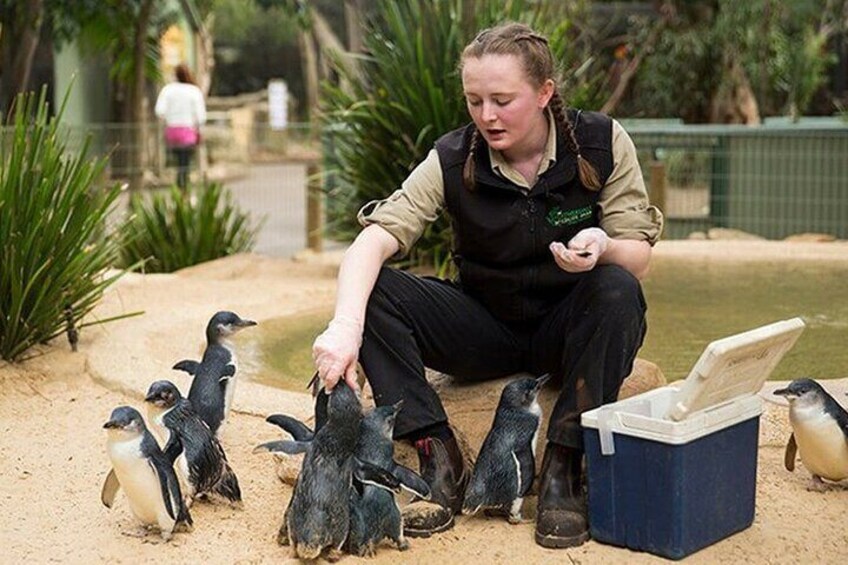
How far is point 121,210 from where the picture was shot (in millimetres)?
9969

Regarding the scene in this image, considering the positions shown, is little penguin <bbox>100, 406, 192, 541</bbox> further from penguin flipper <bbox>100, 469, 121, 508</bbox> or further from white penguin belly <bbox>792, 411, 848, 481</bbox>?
white penguin belly <bbox>792, 411, 848, 481</bbox>

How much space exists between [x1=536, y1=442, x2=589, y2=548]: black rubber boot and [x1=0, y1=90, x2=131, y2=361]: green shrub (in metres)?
2.49

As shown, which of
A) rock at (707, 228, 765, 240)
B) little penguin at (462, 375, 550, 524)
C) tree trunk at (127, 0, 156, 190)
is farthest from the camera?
tree trunk at (127, 0, 156, 190)

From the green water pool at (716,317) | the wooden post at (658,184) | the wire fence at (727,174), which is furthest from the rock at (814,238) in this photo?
the green water pool at (716,317)

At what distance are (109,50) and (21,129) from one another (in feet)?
36.0

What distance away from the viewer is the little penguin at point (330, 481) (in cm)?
314

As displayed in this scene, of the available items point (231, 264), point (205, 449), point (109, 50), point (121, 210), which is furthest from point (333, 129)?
point (109, 50)

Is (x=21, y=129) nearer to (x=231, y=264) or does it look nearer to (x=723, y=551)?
(x=231, y=264)

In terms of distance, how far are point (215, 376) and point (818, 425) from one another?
1720 millimetres

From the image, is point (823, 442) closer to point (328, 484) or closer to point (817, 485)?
point (817, 485)

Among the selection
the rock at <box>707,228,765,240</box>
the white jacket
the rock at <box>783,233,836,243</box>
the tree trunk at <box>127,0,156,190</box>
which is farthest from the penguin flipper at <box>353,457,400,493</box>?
the white jacket

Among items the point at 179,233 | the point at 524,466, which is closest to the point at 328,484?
the point at 524,466

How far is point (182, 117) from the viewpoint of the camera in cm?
1370

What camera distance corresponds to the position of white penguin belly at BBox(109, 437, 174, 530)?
3264mm
